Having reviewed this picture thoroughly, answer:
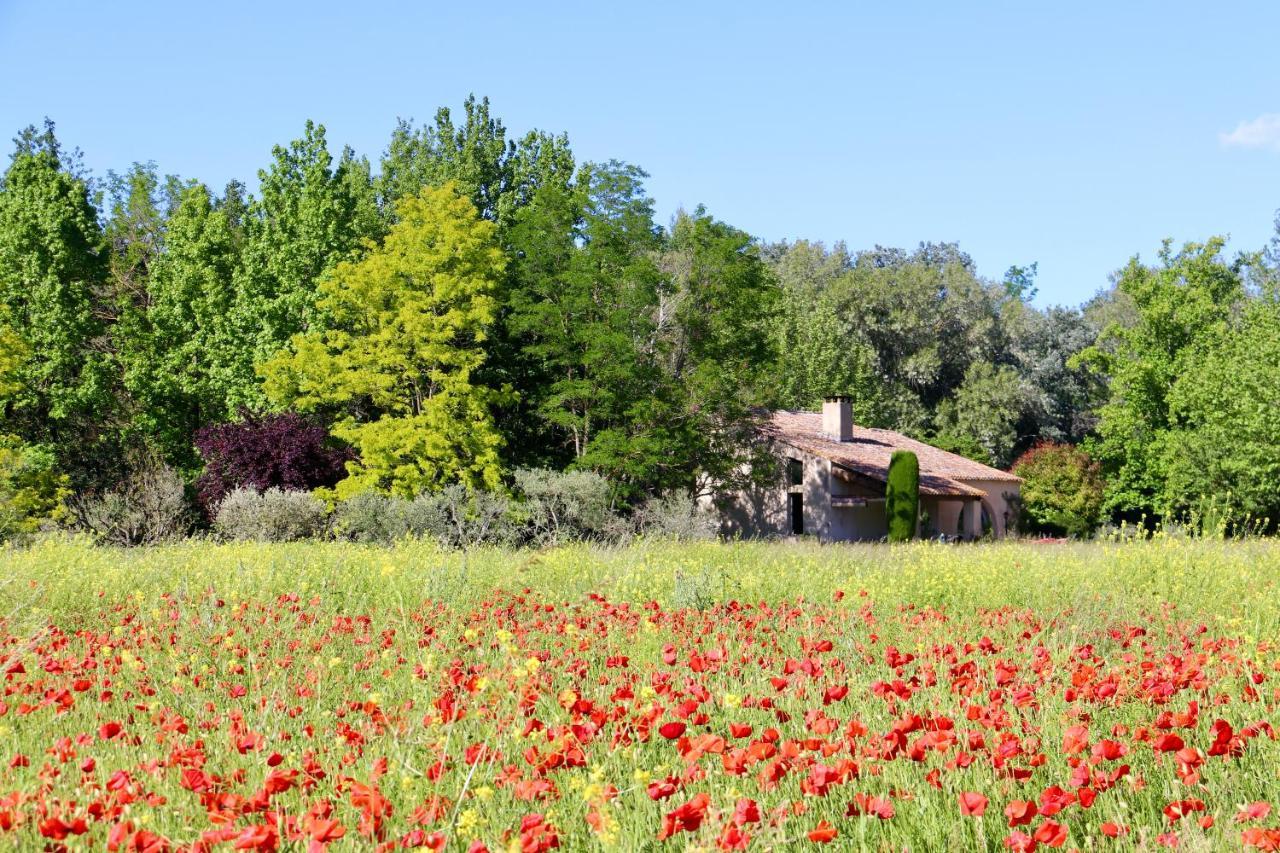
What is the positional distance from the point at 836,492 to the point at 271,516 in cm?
1861

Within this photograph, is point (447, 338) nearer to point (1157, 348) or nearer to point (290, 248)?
point (290, 248)

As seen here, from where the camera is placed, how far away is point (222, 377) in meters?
31.3

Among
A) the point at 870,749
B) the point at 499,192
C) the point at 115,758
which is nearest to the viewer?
the point at 870,749

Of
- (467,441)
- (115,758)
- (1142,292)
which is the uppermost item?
(1142,292)

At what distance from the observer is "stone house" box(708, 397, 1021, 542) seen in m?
35.8

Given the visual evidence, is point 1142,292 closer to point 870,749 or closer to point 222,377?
point 222,377

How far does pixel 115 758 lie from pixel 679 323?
2840 cm

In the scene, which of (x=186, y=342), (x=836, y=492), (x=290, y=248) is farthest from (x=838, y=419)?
(x=186, y=342)

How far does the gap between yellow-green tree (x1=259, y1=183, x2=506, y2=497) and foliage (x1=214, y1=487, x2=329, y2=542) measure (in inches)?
44.3

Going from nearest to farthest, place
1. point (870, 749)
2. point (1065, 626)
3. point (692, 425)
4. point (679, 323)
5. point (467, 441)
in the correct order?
point (870, 749)
point (1065, 626)
point (467, 441)
point (692, 425)
point (679, 323)

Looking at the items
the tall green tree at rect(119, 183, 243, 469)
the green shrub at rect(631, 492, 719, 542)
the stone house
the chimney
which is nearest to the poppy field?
the green shrub at rect(631, 492, 719, 542)

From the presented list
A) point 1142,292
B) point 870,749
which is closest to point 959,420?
point 1142,292

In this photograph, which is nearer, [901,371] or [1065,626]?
[1065,626]

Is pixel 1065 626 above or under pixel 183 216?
under
